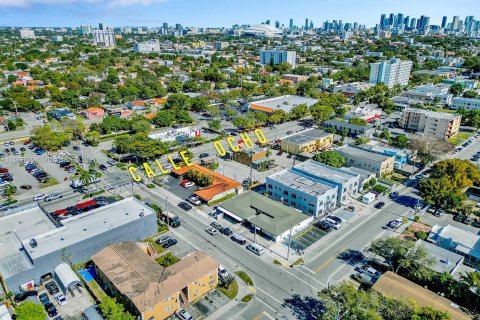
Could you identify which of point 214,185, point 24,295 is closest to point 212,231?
point 214,185

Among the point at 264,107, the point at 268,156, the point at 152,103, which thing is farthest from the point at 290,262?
the point at 152,103

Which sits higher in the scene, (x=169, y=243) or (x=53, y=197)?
(x=53, y=197)

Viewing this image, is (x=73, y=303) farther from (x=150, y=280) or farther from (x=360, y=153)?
(x=360, y=153)

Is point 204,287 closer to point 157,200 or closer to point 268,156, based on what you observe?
point 157,200

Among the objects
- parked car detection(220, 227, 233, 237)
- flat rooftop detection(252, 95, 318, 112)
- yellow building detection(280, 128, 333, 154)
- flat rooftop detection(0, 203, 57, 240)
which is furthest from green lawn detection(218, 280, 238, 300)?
flat rooftop detection(252, 95, 318, 112)

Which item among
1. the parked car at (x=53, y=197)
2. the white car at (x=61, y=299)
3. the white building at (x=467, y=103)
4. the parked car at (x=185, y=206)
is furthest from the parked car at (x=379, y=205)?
the white building at (x=467, y=103)
